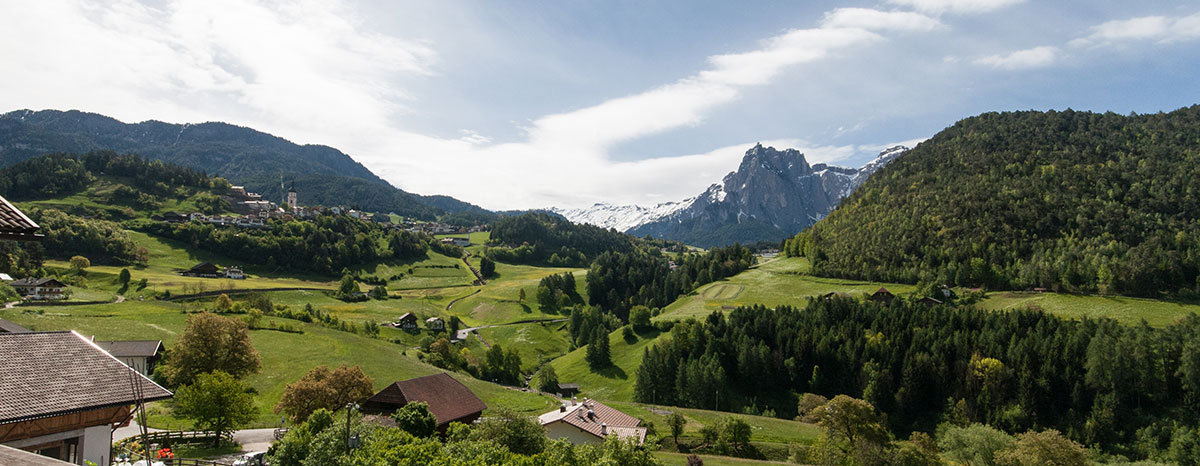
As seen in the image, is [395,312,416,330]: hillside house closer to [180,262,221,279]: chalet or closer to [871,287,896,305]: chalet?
[180,262,221,279]: chalet

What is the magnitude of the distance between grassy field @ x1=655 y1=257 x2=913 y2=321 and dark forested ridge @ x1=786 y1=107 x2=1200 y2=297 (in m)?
6.90

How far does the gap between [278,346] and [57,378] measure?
229ft

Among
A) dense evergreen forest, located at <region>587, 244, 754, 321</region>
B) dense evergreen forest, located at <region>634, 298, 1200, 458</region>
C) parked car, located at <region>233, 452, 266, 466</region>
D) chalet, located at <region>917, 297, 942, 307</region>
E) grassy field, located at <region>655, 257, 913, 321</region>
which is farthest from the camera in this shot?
dense evergreen forest, located at <region>587, 244, 754, 321</region>

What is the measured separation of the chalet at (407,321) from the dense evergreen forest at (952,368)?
58.4 m

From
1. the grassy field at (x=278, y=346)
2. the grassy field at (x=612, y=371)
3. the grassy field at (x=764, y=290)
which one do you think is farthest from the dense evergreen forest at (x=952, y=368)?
the grassy field at (x=278, y=346)

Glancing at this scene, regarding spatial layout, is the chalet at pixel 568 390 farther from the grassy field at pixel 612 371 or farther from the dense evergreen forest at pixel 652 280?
the dense evergreen forest at pixel 652 280

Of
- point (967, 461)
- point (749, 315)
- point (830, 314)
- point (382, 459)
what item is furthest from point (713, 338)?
point (382, 459)

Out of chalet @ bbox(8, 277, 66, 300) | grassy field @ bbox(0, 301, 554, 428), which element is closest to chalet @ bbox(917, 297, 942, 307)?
grassy field @ bbox(0, 301, 554, 428)

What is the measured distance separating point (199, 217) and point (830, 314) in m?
208

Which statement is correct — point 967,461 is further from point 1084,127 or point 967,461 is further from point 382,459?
point 1084,127

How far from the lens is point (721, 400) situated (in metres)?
91.2

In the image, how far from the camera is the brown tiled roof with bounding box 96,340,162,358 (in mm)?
65812

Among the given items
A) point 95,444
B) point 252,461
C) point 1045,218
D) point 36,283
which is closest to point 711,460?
point 252,461

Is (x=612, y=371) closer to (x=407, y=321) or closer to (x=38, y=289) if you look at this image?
(x=407, y=321)
